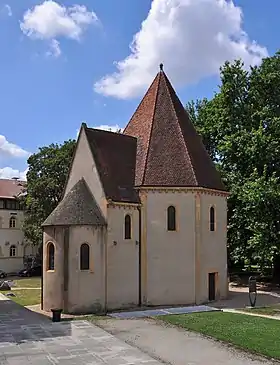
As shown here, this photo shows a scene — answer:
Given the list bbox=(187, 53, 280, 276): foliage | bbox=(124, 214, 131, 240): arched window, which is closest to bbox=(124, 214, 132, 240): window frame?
bbox=(124, 214, 131, 240): arched window

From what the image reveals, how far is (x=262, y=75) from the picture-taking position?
128 ft

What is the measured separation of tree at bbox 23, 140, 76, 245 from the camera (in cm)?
5469

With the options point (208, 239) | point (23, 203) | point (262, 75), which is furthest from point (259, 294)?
point (23, 203)

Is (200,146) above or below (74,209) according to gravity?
above

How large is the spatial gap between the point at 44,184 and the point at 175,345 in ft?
130

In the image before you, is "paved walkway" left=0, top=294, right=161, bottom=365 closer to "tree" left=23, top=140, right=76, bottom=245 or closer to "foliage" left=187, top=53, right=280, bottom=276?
"foliage" left=187, top=53, right=280, bottom=276

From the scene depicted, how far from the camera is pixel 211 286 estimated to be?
31.0 m

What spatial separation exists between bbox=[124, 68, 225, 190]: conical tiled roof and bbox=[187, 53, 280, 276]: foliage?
4.50m

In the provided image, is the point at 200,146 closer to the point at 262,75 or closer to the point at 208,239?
the point at 208,239

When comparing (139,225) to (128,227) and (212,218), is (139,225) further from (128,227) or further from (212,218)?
(212,218)

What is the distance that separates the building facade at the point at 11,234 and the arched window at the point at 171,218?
37396 mm

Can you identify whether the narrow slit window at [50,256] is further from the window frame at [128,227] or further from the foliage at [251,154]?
the foliage at [251,154]

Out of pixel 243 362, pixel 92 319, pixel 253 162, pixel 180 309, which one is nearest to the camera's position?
pixel 243 362

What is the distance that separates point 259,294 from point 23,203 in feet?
119
